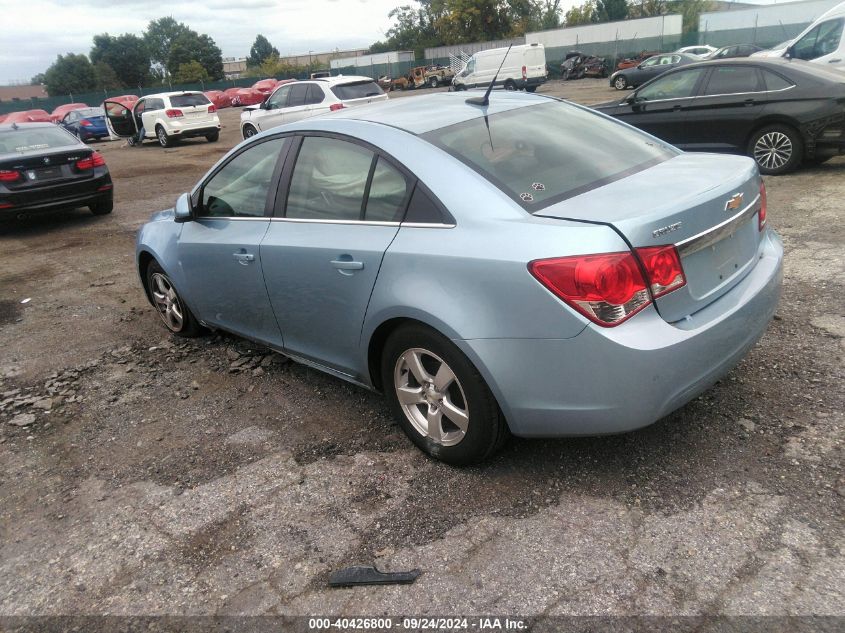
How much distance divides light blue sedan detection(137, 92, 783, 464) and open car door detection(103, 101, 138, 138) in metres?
23.3

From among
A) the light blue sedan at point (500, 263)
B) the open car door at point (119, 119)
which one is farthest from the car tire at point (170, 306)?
the open car door at point (119, 119)

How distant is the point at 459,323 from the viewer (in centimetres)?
271

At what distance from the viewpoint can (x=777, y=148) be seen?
8.22m

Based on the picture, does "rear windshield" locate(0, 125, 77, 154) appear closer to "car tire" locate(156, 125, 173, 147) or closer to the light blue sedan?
the light blue sedan

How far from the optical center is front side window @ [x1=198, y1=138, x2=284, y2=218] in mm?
3873

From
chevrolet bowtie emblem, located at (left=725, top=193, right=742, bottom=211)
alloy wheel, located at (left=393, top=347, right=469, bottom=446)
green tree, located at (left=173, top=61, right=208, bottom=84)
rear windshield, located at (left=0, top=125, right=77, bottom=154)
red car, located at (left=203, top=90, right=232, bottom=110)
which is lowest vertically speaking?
Answer: red car, located at (left=203, top=90, right=232, bottom=110)

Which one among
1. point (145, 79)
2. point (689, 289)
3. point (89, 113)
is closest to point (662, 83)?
point (689, 289)

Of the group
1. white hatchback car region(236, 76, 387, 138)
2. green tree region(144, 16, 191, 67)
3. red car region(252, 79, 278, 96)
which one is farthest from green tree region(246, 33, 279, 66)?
white hatchback car region(236, 76, 387, 138)

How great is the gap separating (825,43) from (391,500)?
12.3 meters

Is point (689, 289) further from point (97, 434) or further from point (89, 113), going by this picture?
point (89, 113)

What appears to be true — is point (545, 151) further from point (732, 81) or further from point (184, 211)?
point (732, 81)

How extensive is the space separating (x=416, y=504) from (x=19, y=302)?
5.47 m

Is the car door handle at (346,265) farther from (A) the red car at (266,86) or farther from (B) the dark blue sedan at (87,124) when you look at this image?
(A) the red car at (266,86)

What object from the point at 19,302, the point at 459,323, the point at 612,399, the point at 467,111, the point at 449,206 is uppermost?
the point at 467,111
